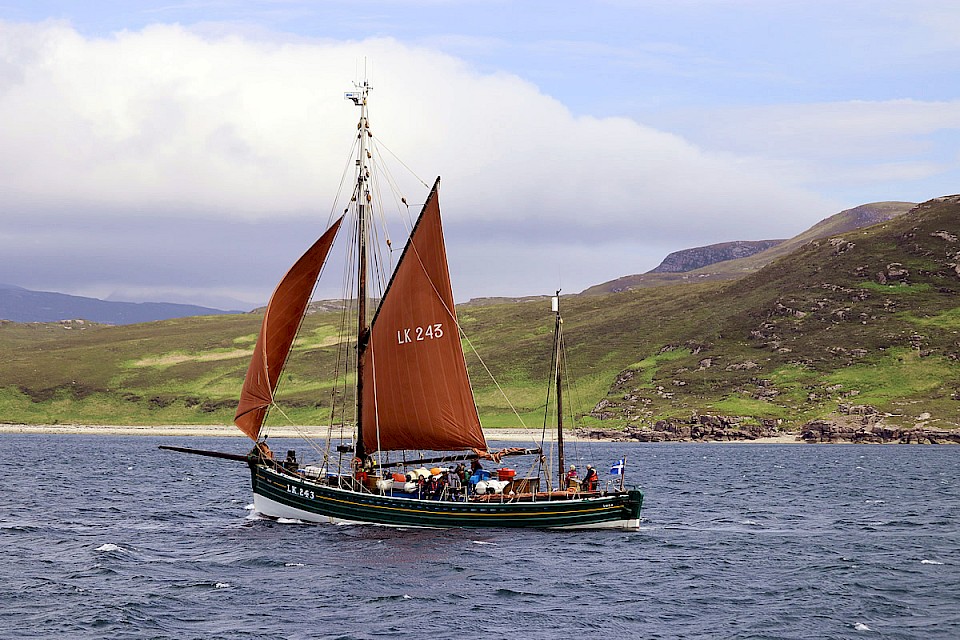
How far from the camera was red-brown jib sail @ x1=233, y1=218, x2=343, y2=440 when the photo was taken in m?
62.6

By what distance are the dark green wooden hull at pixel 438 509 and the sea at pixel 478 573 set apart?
73 centimetres

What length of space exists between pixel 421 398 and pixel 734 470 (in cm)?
7353

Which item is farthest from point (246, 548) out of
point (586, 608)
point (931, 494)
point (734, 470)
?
point (734, 470)

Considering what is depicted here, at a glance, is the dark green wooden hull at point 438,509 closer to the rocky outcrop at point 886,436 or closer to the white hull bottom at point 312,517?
the white hull bottom at point 312,517

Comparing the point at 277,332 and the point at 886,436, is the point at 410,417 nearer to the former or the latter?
the point at 277,332

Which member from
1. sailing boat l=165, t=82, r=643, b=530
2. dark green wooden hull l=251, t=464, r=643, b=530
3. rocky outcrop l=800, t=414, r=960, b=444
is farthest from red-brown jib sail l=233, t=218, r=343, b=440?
rocky outcrop l=800, t=414, r=960, b=444

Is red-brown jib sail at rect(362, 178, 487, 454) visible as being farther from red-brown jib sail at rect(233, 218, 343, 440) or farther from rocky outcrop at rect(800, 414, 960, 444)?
rocky outcrop at rect(800, 414, 960, 444)

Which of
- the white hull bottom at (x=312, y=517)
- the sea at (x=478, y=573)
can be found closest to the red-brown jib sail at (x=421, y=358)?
the white hull bottom at (x=312, y=517)

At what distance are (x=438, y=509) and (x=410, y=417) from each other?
590cm

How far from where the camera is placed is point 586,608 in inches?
1727

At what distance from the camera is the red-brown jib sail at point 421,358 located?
2530 inches

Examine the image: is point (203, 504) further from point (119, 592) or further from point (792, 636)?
point (792, 636)

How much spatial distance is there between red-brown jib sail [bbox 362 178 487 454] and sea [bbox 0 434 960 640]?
19.7 feet

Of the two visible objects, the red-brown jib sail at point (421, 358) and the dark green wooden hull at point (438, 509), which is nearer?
the dark green wooden hull at point (438, 509)
